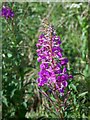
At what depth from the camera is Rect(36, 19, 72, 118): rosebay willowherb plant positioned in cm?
204

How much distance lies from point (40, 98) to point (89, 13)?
104 centimetres

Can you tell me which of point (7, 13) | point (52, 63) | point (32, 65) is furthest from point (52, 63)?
point (32, 65)

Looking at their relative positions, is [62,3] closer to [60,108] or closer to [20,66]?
[20,66]

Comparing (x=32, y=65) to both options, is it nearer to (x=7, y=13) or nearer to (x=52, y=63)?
(x=7, y=13)

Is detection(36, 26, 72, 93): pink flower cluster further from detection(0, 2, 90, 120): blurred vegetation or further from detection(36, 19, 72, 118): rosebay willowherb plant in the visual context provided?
detection(0, 2, 90, 120): blurred vegetation

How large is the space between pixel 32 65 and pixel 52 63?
1222 millimetres

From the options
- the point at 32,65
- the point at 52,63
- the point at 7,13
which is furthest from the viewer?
the point at 32,65

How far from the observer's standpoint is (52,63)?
2.04 meters

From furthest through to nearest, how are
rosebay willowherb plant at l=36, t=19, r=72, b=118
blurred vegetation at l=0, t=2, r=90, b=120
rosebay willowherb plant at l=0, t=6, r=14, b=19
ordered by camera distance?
1. rosebay willowherb plant at l=0, t=6, r=14, b=19
2. blurred vegetation at l=0, t=2, r=90, b=120
3. rosebay willowherb plant at l=36, t=19, r=72, b=118

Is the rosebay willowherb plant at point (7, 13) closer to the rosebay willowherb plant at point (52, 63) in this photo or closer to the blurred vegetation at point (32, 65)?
the blurred vegetation at point (32, 65)

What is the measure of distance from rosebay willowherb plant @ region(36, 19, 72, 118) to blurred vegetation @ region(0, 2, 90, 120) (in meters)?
0.13

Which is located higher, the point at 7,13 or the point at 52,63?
the point at 7,13

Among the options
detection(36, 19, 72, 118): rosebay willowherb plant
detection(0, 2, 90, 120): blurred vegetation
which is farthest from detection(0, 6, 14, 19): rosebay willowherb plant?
detection(36, 19, 72, 118): rosebay willowherb plant

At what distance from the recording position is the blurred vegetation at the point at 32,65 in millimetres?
2406
